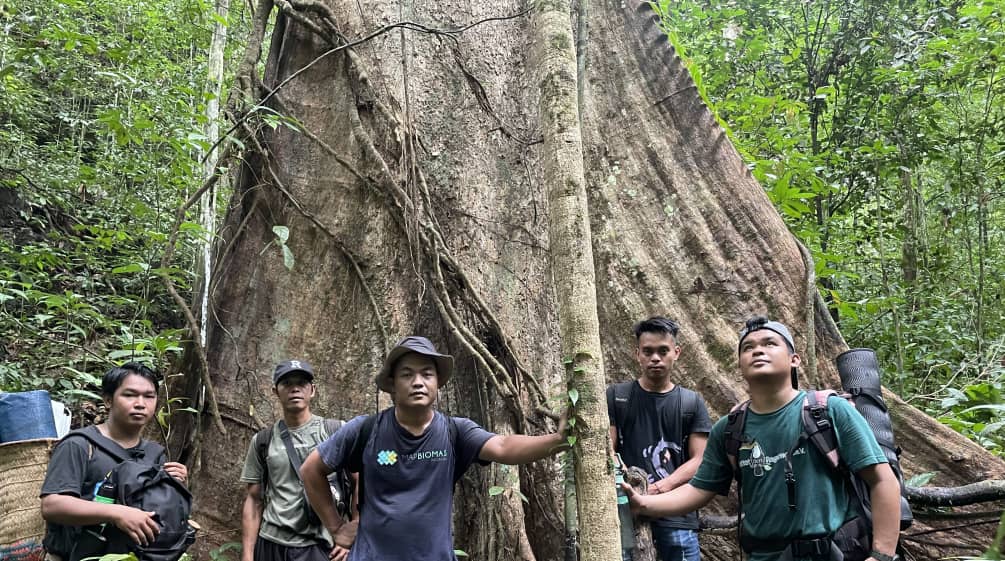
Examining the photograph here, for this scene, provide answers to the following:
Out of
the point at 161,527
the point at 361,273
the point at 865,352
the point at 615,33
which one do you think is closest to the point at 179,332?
the point at 361,273

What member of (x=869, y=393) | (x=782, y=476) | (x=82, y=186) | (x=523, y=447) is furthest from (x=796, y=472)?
(x=82, y=186)

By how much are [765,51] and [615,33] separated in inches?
171

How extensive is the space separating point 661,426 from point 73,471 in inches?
115

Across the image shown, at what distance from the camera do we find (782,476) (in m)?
2.95

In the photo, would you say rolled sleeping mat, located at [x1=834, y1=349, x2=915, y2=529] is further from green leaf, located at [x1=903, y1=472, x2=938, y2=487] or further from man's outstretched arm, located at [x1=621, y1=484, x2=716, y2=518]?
man's outstretched arm, located at [x1=621, y1=484, x2=716, y2=518]

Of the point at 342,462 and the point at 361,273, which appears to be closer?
the point at 342,462

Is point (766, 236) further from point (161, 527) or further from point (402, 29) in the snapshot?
point (161, 527)

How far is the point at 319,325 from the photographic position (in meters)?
4.79

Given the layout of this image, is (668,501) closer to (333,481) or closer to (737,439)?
(737,439)

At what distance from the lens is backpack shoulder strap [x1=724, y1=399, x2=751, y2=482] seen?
123 inches

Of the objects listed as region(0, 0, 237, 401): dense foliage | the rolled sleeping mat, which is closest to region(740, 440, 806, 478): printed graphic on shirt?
the rolled sleeping mat

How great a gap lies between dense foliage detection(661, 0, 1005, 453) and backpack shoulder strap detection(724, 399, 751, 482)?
413 centimetres

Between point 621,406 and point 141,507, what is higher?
point 621,406

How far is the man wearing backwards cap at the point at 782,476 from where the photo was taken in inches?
110
